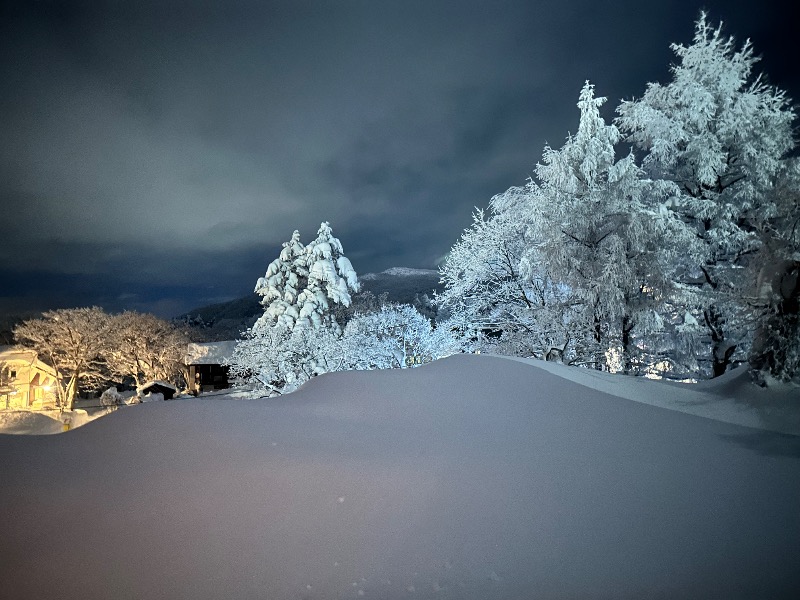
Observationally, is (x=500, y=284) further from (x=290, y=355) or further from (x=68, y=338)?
(x=68, y=338)

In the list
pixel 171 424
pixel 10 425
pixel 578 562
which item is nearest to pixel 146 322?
pixel 10 425

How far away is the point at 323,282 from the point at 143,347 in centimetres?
1949

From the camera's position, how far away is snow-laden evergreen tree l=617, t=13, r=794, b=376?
37.6 feet

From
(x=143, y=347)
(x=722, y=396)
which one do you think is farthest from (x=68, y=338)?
(x=722, y=396)

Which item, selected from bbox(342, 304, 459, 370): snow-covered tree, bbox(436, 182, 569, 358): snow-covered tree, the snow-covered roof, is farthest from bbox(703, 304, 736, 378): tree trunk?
the snow-covered roof

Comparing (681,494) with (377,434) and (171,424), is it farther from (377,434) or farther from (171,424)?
(171,424)

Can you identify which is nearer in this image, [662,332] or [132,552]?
[132,552]

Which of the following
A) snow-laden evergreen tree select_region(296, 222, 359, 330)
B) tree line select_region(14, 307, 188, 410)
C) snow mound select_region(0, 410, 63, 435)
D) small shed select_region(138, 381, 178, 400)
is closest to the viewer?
snow-laden evergreen tree select_region(296, 222, 359, 330)

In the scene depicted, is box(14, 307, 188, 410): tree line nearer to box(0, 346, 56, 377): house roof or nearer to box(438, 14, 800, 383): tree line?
box(0, 346, 56, 377): house roof

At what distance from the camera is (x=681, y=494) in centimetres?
361

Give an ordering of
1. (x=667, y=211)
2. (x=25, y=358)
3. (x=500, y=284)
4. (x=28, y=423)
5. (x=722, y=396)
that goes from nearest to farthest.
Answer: (x=722, y=396)
(x=667, y=211)
(x=500, y=284)
(x=28, y=423)
(x=25, y=358)

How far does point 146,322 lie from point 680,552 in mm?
36237

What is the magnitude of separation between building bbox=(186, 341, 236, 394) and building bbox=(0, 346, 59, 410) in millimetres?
8657

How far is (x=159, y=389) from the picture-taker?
27453mm
